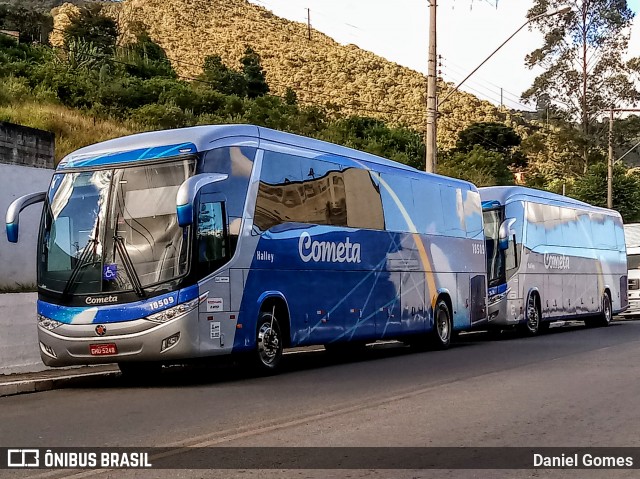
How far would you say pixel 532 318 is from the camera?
2745cm

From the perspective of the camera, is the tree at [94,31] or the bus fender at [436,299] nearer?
the bus fender at [436,299]

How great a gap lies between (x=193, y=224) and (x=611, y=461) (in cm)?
719

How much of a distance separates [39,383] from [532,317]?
16.4 m

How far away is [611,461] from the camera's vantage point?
8031mm

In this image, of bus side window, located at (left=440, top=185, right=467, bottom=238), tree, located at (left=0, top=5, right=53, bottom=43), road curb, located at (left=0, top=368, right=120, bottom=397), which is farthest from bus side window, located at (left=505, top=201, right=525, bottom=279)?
tree, located at (left=0, top=5, right=53, bottom=43)

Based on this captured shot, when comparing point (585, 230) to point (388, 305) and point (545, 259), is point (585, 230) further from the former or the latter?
point (388, 305)

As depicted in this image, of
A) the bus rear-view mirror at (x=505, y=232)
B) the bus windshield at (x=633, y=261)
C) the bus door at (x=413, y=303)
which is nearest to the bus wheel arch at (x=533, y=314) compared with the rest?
the bus rear-view mirror at (x=505, y=232)

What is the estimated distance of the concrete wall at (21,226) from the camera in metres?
19.3

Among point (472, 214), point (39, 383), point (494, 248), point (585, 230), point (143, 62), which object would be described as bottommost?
point (39, 383)

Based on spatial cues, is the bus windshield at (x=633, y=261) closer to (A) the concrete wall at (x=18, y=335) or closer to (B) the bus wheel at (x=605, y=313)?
(B) the bus wheel at (x=605, y=313)

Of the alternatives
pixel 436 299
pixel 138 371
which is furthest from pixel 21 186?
pixel 436 299

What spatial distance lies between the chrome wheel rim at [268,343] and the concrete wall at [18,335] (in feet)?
11.4

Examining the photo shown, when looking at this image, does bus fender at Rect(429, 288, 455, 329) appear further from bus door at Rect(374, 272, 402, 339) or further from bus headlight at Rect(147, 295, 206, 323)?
bus headlight at Rect(147, 295, 206, 323)

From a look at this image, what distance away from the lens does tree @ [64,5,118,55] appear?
8119 cm
